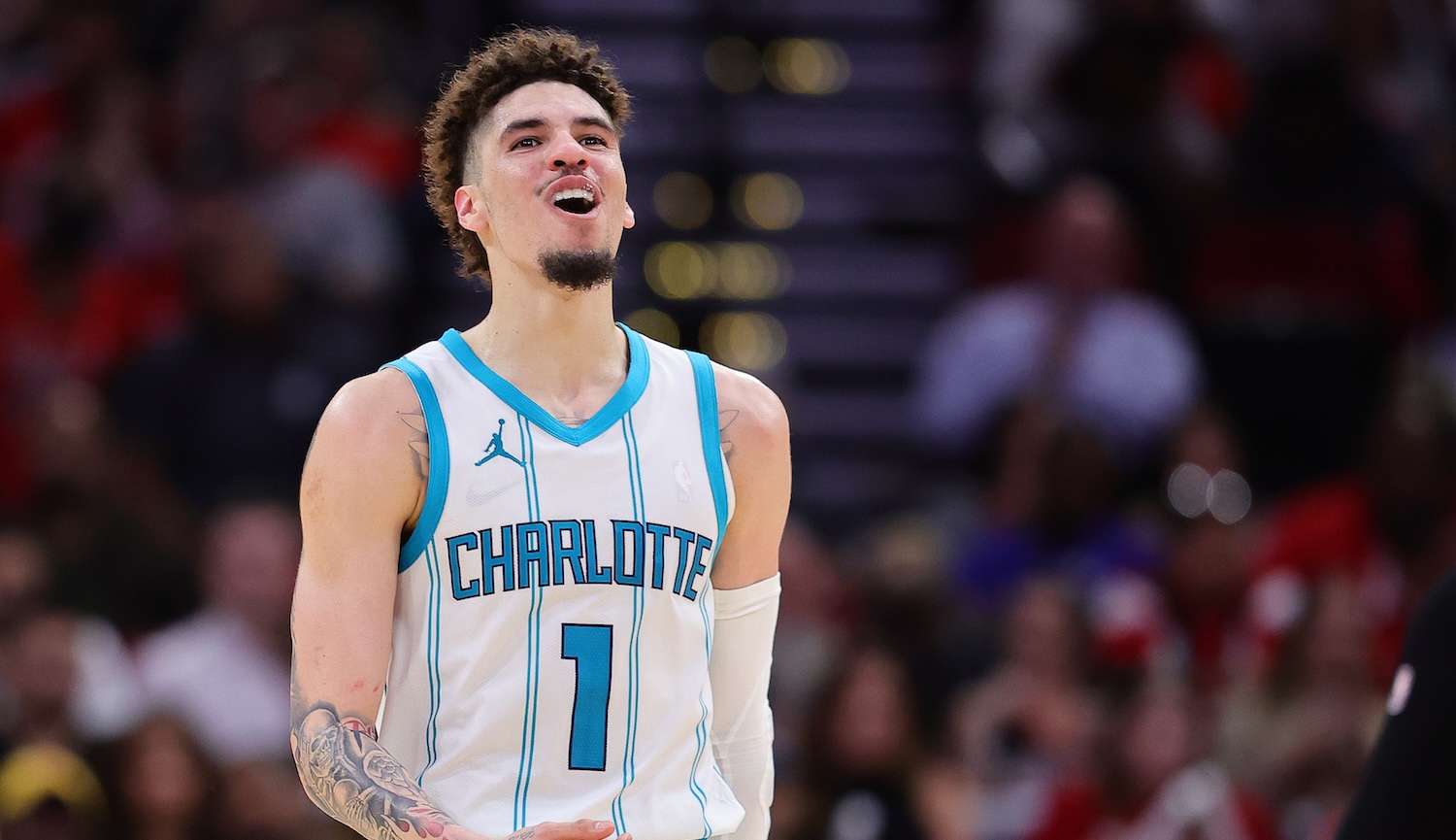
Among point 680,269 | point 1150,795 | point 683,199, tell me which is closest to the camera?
point 1150,795

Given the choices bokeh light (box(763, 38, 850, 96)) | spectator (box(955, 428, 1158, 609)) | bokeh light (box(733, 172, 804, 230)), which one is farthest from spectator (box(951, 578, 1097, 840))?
bokeh light (box(763, 38, 850, 96))

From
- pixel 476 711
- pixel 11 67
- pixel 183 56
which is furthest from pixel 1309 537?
pixel 11 67

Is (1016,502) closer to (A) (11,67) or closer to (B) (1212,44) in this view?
(B) (1212,44)

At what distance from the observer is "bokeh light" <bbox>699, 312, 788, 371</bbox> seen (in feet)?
29.5

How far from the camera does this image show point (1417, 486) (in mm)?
7457

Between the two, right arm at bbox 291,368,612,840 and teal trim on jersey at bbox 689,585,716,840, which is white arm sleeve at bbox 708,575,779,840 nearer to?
teal trim on jersey at bbox 689,585,716,840

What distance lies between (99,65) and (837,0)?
3.87 metres

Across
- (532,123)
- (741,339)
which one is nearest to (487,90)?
(532,123)

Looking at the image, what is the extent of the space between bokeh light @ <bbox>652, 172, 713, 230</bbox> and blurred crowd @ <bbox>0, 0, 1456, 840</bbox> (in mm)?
1070

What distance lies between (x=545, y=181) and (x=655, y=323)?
5.56 metres

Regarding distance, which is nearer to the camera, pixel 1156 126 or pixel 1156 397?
pixel 1156 397

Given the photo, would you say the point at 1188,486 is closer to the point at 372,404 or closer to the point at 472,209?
the point at 472,209

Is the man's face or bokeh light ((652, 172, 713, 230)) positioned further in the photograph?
bokeh light ((652, 172, 713, 230))

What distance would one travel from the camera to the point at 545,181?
341 cm
